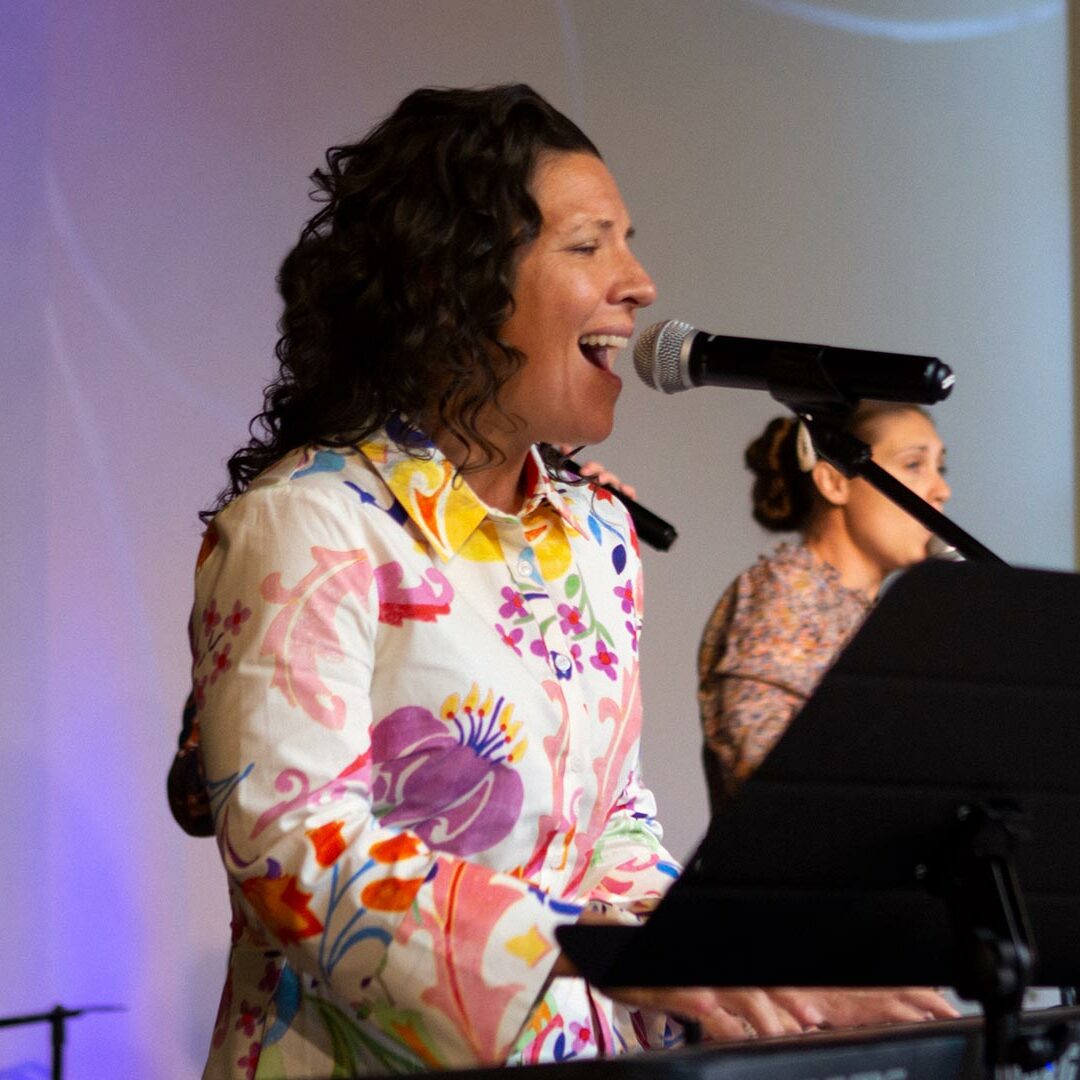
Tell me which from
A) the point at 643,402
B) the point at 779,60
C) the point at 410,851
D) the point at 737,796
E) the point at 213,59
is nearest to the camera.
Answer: the point at 737,796

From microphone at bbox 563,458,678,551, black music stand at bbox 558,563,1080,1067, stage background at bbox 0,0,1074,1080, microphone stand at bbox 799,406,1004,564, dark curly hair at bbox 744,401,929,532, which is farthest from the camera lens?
dark curly hair at bbox 744,401,929,532

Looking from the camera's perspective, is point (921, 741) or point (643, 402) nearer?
point (921, 741)

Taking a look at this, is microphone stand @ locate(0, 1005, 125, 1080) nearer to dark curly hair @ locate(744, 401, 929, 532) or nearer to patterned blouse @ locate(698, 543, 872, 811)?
patterned blouse @ locate(698, 543, 872, 811)

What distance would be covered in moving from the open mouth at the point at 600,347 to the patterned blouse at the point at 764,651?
112 cm

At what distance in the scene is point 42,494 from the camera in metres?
2.88

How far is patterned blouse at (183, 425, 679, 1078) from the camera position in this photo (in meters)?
1.08

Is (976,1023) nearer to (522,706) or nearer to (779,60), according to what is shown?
(522,706)

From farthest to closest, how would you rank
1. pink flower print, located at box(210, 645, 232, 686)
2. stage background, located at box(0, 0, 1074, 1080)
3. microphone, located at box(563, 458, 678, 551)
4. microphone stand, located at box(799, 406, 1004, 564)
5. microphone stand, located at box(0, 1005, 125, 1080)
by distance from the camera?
stage background, located at box(0, 0, 1074, 1080), microphone stand, located at box(0, 1005, 125, 1080), microphone, located at box(563, 458, 678, 551), microphone stand, located at box(799, 406, 1004, 564), pink flower print, located at box(210, 645, 232, 686)

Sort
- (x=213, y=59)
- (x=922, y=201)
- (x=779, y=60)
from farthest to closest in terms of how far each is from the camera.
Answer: (x=922, y=201) → (x=779, y=60) → (x=213, y=59)

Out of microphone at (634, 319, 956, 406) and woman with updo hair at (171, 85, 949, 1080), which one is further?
microphone at (634, 319, 956, 406)

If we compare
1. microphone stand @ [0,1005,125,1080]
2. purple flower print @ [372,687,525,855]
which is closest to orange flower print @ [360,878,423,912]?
purple flower print @ [372,687,525,855]

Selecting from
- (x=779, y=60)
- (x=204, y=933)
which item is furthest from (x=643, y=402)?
(x=204, y=933)

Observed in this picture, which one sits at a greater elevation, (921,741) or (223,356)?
(223,356)

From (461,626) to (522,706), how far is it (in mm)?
80
